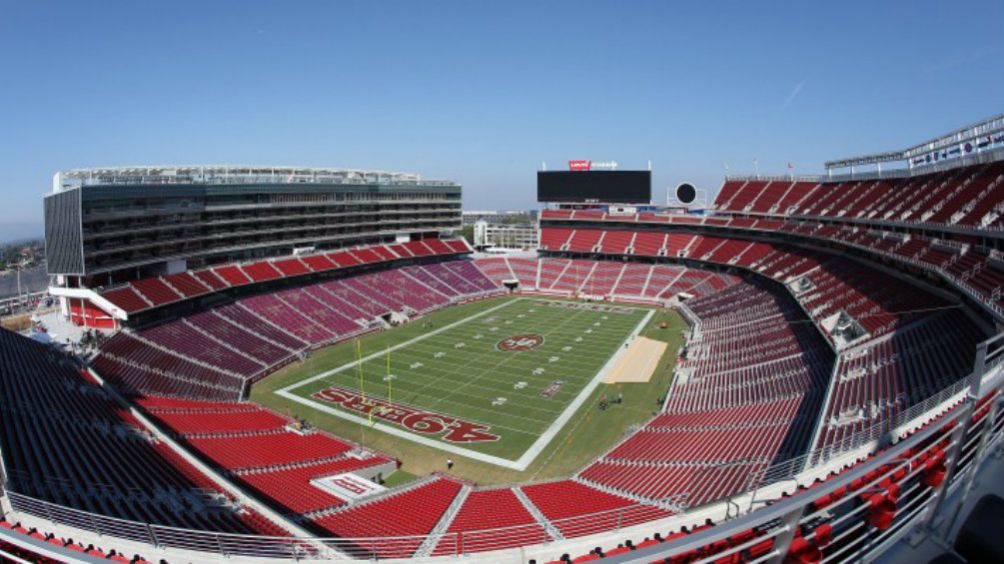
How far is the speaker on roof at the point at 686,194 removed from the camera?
2751 inches

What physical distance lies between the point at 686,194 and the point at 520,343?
1397 inches

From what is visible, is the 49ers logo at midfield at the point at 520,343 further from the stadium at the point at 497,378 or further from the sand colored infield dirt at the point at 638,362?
the sand colored infield dirt at the point at 638,362

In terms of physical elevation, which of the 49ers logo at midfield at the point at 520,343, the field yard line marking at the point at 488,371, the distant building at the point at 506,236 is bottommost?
the field yard line marking at the point at 488,371

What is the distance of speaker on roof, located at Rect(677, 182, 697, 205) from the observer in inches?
2751

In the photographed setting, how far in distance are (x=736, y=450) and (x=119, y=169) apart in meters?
48.4

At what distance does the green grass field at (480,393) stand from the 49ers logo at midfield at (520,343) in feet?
0.49

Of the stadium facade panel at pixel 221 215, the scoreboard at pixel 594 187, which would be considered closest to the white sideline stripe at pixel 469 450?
the stadium facade panel at pixel 221 215

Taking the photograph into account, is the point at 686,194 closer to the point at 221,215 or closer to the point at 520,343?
the point at 520,343

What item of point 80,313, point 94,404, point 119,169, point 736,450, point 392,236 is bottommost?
point 736,450

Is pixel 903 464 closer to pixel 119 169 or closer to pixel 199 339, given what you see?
pixel 199 339

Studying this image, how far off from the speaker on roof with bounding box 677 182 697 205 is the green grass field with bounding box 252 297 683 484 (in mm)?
22330

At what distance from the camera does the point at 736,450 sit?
75.1ft

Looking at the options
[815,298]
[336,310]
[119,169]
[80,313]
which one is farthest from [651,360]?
[119,169]

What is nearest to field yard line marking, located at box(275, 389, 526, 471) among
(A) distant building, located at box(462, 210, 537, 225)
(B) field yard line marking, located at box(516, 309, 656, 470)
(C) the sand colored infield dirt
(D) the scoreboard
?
(B) field yard line marking, located at box(516, 309, 656, 470)
